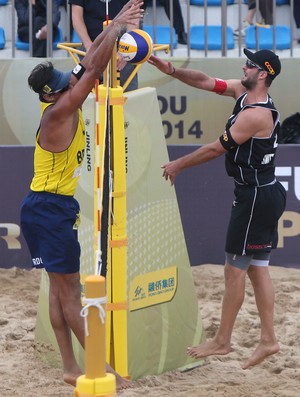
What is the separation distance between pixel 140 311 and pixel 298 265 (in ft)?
9.70

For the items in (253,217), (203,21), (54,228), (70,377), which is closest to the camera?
(54,228)

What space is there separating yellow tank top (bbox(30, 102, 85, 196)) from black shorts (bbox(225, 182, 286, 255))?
1.11 metres

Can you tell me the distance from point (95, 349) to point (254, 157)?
261 cm

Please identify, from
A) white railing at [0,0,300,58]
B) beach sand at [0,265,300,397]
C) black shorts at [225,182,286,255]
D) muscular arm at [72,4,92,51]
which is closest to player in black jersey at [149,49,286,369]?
black shorts at [225,182,286,255]

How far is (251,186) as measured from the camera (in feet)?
20.3

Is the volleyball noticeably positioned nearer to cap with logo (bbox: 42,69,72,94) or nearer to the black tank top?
cap with logo (bbox: 42,69,72,94)

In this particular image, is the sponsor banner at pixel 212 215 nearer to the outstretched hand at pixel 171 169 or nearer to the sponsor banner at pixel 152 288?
the sponsor banner at pixel 152 288

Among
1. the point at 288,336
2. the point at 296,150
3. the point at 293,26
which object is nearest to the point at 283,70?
the point at 293,26

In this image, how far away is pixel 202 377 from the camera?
6453 millimetres

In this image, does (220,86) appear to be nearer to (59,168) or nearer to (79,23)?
(59,168)

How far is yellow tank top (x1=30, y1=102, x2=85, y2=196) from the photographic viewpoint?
5.76 meters

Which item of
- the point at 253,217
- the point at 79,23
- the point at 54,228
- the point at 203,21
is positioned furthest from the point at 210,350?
the point at 203,21

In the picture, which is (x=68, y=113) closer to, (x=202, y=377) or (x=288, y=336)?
(x=202, y=377)

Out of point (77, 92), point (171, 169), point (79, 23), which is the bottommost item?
point (171, 169)
